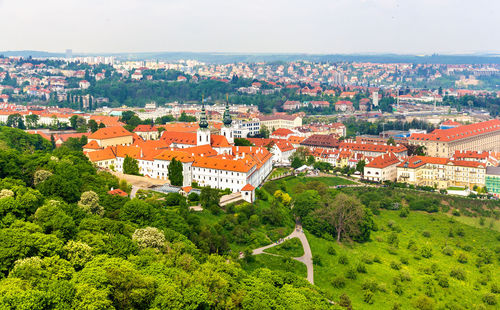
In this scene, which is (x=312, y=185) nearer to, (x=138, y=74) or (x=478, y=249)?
(x=478, y=249)

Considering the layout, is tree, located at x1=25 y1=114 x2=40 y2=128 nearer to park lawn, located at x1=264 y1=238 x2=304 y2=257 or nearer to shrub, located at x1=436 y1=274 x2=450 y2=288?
park lawn, located at x1=264 y1=238 x2=304 y2=257

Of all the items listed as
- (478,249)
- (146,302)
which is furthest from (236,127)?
(146,302)

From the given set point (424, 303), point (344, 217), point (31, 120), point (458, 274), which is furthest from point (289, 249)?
point (31, 120)

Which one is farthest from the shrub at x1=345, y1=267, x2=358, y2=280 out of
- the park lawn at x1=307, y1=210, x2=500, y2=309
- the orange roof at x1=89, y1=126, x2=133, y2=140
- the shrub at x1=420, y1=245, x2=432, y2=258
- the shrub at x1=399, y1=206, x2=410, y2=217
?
the orange roof at x1=89, y1=126, x2=133, y2=140

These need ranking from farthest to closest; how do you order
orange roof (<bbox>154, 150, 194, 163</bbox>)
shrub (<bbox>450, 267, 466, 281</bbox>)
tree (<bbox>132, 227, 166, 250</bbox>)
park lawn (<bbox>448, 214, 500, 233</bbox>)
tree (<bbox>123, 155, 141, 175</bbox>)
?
1. tree (<bbox>123, 155, 141, 175</bbox>)
2. park lawn (<bbox>448, 214, 500, 233</bbox>)
3. orange roof (<bbox>154, 150, 194, 163</bbox>)
4. shrub (<bbox>450, 267, 466, 281</bbox>)
5. tree (<bbox>132, 227, 166, 250</bbox>)

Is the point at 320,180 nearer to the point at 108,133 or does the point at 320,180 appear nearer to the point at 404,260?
the point at 404,260

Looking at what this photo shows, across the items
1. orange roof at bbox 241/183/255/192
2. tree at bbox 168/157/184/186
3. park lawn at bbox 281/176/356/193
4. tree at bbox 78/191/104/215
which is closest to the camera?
tree at bbox 78/191/104/215
